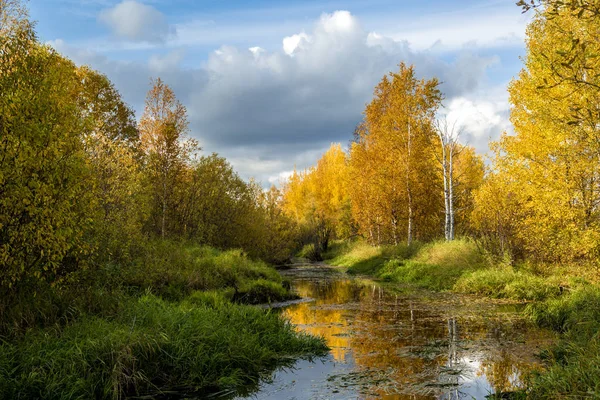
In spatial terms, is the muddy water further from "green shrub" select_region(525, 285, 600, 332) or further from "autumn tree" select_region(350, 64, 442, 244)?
"autumn tree" select_region(350, 64, 442, 244)

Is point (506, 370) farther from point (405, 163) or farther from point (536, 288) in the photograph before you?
point (405, 163)

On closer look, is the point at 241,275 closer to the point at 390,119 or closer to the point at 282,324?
the point at 282,324

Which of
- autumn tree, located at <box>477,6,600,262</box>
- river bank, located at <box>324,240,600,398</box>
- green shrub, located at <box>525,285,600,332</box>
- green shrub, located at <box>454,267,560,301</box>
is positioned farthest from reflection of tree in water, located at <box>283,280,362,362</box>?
autumn tree, located at <box>477,6,600,262</box>

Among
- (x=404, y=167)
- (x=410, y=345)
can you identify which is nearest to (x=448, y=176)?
(x=404, y=167)

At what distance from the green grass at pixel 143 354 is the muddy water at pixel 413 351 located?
73 centimetres

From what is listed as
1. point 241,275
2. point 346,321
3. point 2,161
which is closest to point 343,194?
point 241,275

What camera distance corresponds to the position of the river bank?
5.87 metres

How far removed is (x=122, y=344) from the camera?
6.68m

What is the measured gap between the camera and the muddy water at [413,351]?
6875mm

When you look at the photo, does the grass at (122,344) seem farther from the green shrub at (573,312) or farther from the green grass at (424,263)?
the green grass at (424,263)

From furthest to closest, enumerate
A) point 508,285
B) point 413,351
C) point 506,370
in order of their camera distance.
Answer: point 508,285 < point 413,351 < point 506,370

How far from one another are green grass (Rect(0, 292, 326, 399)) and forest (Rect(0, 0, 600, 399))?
0.11ft

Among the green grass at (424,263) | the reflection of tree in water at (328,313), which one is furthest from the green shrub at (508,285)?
the reflection of tree in water at (328,313)

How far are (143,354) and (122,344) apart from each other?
0.38m
